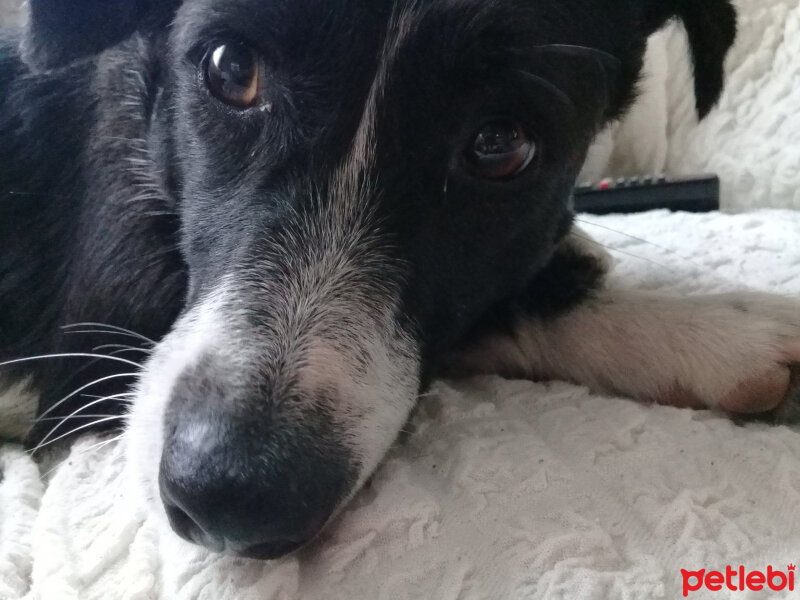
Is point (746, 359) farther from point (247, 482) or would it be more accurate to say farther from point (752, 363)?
point (247, 482)

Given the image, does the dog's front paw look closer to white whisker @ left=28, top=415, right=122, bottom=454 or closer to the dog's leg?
the dog's leg

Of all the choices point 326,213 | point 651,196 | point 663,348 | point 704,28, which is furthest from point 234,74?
point 651,196

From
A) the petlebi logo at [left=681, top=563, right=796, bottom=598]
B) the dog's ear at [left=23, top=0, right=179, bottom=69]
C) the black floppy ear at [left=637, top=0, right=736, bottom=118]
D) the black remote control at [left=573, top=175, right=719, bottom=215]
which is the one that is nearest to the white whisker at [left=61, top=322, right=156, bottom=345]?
the dog's ear at [left=23, top=0, right=179, bottom=69]

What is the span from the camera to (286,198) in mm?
876

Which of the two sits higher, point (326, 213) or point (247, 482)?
point (326, 213)

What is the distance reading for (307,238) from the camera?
0.88m

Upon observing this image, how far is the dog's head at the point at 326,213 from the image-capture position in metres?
0.74

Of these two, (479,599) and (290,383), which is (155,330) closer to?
(290,383)

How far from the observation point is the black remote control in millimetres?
1842

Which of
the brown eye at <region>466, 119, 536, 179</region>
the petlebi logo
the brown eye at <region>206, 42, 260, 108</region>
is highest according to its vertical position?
the brown eye at <region>206, 42, 260, 108</region>

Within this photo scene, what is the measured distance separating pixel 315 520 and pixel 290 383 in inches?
5.5

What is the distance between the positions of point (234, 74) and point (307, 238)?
23cm

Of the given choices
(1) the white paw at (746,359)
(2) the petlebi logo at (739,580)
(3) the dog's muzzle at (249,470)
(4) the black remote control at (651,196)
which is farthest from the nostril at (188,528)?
(4) the black remote control at (651,196)

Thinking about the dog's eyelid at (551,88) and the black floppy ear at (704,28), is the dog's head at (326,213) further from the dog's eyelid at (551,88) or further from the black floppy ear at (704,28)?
the black floppy ear at (704,28)
